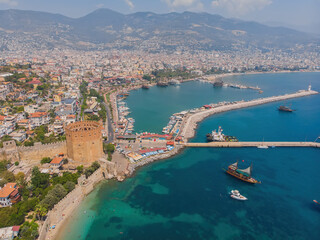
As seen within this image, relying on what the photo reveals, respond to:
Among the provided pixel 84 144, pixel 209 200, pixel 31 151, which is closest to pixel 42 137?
pixel 31 151

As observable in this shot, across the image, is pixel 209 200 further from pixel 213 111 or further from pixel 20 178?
pixel 213 111

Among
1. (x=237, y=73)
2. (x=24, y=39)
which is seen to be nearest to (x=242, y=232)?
(x=237, y=73)

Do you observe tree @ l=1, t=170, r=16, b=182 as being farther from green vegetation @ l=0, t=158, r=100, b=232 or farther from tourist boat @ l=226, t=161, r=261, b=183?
tourist boat @ l=226, t=161, r=261, b=183

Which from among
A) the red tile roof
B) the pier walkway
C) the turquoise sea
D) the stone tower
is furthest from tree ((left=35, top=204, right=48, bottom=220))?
the pier walkway

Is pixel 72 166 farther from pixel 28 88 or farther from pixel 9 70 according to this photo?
pixel 9 70

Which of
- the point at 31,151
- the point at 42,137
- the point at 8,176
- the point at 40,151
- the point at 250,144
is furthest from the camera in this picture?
the point at 250,144

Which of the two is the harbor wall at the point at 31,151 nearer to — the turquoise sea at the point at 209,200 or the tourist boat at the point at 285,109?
the turquoise sea at the point at 209,200

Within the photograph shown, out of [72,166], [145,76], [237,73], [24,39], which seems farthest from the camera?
[24,39]

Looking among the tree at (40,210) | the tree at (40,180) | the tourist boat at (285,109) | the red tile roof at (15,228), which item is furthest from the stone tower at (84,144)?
the tourist boat at (285,109)
